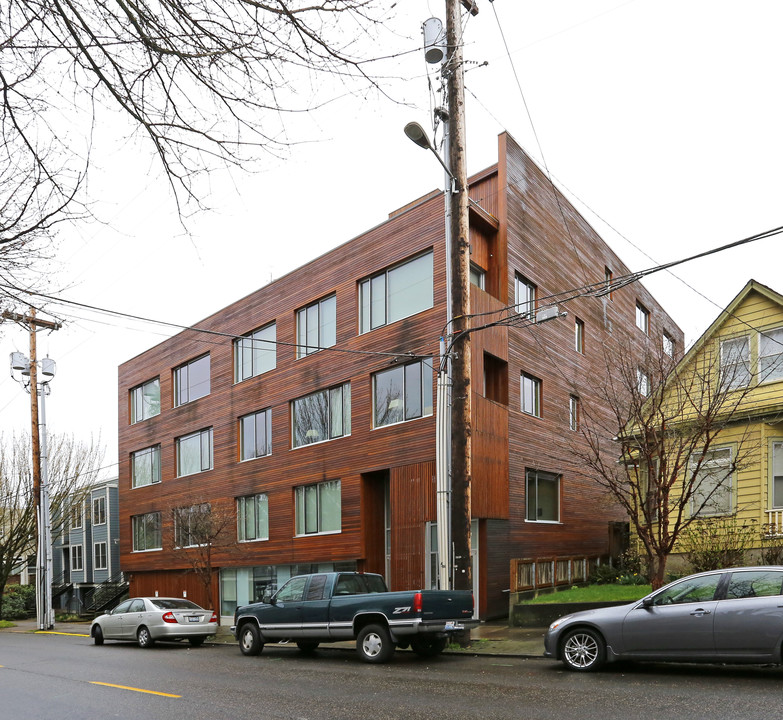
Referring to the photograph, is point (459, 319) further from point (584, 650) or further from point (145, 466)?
point (145, 466)

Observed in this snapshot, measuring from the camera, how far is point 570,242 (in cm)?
2844

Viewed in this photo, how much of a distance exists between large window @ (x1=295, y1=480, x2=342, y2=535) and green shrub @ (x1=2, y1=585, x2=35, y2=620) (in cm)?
2503

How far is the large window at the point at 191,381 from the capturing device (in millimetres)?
32834

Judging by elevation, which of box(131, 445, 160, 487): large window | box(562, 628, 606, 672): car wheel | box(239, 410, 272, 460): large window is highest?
box(239, 410, 272, 460): large window

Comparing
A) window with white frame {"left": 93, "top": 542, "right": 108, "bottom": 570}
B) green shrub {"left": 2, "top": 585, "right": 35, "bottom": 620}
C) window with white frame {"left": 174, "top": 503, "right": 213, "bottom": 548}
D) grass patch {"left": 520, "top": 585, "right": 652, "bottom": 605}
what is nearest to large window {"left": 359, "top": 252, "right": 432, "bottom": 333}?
grass patch {"left": 520, "top": 585, "right": 652, "bottom": 605}

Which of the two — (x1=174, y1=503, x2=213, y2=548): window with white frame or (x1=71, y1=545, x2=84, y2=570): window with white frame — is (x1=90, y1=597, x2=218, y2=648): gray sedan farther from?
(x1=71, y1=545, x2=84, y2=570): window with white frame

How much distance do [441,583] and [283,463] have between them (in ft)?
39.8

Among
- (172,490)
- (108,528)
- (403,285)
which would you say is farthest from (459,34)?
(108,528)

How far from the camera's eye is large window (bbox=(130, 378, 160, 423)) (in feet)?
120

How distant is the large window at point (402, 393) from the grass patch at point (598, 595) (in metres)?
5.34

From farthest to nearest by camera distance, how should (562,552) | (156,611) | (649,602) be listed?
(562,552) < (156,611) < (649,602)

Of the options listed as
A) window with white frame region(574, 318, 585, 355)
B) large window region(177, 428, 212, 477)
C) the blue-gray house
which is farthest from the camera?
the blue-gray house

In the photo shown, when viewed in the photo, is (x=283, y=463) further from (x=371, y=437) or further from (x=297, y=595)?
(x=297, y=595)

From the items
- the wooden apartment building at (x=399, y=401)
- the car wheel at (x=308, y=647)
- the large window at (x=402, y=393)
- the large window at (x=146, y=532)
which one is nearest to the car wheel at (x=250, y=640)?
the car wheel at (x=308, y=647)
